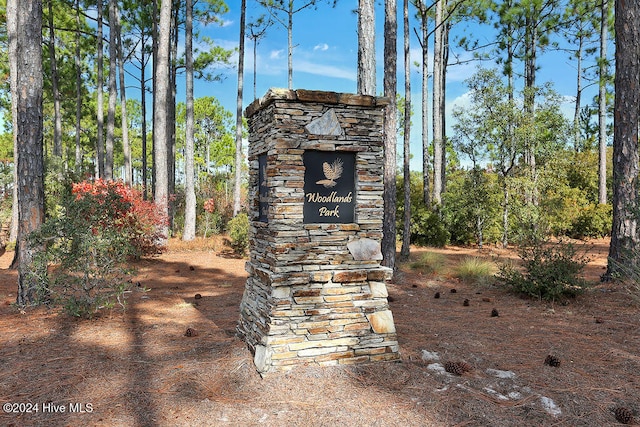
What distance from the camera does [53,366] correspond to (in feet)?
13.0

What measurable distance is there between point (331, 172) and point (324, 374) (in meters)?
1.94

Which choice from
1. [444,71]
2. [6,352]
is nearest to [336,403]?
[6,352]

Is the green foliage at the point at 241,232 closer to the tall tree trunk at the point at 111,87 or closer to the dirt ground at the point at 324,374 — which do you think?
the tall tree trunk at the point at 111,87

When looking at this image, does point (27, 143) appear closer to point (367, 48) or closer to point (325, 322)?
point (325, 322)

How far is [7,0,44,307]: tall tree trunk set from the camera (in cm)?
603

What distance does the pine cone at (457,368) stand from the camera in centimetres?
381

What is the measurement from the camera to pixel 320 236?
4031 millimetres

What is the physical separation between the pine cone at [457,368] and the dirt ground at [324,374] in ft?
0.20

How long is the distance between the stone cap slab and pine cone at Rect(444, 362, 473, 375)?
2.67 m

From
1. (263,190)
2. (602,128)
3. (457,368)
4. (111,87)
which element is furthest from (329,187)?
(602,128)

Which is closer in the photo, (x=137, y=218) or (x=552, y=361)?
(x=552, y=361)

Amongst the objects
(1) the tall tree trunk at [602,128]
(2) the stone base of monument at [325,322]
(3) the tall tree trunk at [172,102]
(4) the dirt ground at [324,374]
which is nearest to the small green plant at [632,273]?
(4) the dirt ground at [324,374]

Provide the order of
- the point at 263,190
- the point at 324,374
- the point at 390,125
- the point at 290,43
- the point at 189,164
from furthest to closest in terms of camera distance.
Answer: the point at 290,43, the point at 189,164, the point at 390,125, the point at 263,190, the point at 324,374

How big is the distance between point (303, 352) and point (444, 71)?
63.4 ft
